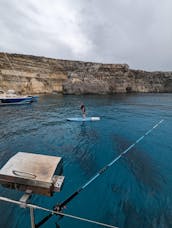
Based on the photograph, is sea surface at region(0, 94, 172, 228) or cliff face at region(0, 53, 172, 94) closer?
sea surface at region(0, 94, 172, 228)

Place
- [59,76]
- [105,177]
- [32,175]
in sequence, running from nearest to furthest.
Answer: [32,175] → [105,177] → [59,76]

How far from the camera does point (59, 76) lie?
5700cm

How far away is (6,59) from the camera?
1789 inches

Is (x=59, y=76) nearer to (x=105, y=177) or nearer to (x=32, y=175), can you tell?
(x=105, y=177)

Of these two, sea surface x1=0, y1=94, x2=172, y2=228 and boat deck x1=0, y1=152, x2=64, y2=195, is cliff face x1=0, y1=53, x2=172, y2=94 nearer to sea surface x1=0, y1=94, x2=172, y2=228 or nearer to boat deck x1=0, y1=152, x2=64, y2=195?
sea surface x1=0, y1=94, x2=172, y2=228

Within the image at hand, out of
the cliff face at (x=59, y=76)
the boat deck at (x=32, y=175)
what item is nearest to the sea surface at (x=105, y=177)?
the boat deck at (x=32, y=175)

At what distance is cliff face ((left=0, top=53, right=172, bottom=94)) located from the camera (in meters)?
45.5

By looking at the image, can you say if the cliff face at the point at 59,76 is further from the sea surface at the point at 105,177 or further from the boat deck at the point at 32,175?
the boat deck at the point at 32,175

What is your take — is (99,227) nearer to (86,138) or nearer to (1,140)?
(86,138)

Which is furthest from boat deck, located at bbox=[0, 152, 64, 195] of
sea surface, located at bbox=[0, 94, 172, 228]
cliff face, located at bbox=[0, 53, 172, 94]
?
cliff face, located at bbox=[0, 53, 172, 94]

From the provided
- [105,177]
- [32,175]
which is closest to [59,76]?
[105,177]

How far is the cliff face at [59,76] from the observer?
45531 mm

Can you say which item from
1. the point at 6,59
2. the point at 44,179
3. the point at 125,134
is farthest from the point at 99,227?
the point at 6,59

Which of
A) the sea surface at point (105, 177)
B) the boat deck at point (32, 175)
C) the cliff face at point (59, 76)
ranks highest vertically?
the cliff face at point (59, 76)
